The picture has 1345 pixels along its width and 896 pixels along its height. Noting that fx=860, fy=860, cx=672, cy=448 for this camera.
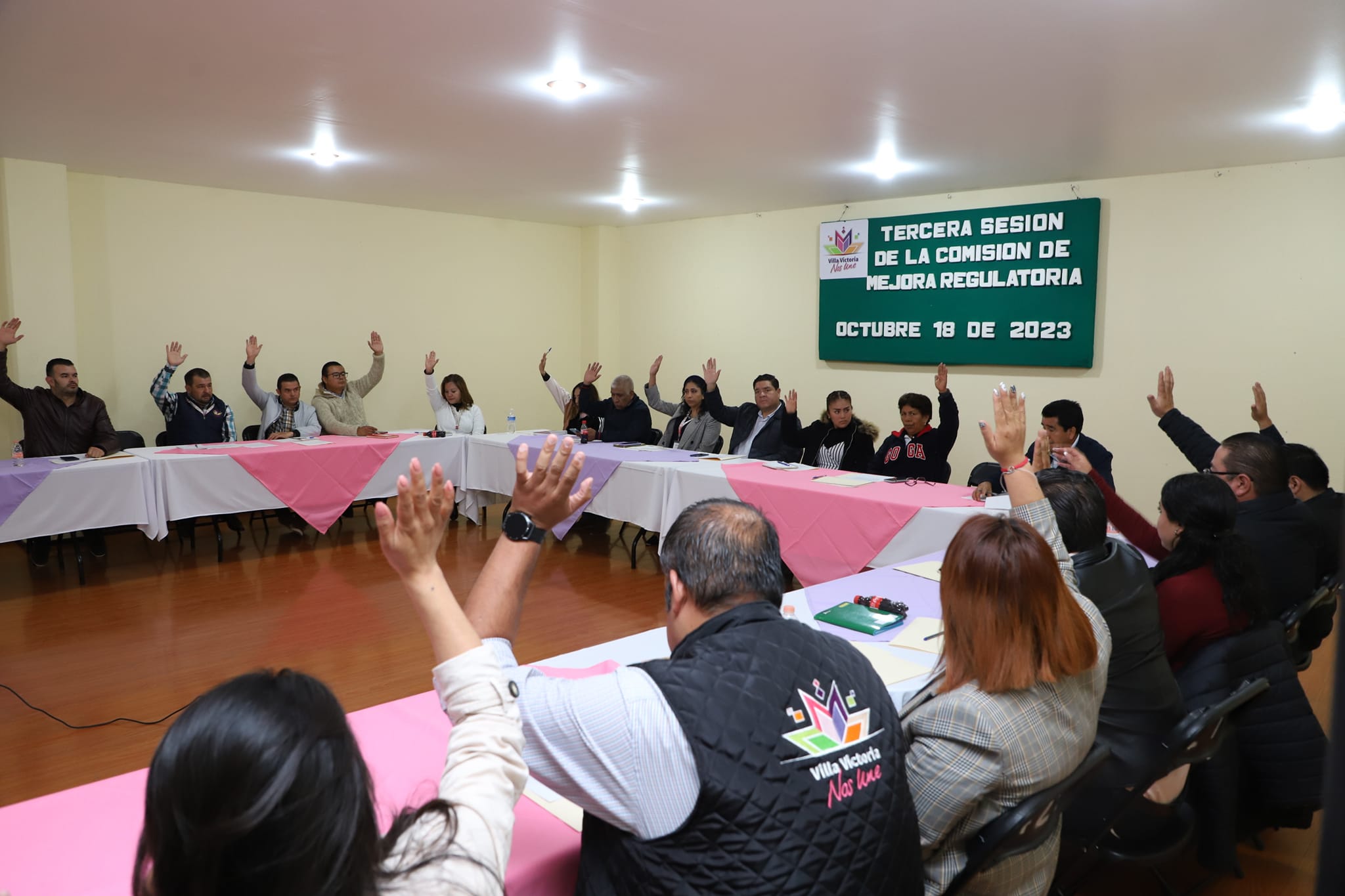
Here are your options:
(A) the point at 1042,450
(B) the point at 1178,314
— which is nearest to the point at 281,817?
(A) the point at 1042,450

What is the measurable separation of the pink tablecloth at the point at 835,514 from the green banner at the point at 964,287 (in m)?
2.54

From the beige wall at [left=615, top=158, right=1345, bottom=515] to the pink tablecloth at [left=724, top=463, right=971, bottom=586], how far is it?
2.33 metres

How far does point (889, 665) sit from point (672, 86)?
2940mm

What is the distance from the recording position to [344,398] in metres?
6.94

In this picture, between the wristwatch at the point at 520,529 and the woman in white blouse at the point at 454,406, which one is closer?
the wristwatch at the point at 520,529

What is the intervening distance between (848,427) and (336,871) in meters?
4.89

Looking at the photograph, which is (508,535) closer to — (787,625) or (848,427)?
(787,625)

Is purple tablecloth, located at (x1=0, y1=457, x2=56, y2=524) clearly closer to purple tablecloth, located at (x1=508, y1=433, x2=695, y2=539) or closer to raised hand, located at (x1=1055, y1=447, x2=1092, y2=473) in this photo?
purple tablecloth, located at (x1=508, y1=433, x2=695, y2=539)

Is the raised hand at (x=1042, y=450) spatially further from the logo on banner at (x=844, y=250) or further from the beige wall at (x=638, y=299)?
the logo on banner at (x=844, y=250)

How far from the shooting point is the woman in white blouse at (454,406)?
22.7 feet

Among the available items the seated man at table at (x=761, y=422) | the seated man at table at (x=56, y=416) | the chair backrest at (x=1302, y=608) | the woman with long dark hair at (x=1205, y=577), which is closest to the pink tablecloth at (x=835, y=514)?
the seated man at table at (x=761, y=422)

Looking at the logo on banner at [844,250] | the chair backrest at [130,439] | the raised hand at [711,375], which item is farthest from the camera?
the logo on banner at [844,250]

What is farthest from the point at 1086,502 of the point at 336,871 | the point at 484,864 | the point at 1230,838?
the point at 336,871

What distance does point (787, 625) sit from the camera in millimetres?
1239
